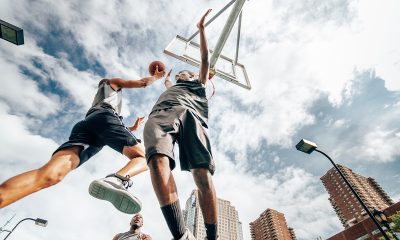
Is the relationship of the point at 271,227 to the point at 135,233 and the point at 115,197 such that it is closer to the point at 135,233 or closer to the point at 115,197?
the point at 135,233

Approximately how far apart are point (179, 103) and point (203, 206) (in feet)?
3.39

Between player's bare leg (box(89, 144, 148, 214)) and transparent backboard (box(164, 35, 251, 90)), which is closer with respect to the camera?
player's bare leg (box(89, 144, 148, 214))

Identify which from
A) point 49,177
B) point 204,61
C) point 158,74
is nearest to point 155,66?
point 158,74

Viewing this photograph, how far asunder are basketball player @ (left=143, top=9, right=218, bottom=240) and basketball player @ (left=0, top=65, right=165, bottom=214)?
1.79 ft

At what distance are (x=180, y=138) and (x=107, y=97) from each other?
144 cm

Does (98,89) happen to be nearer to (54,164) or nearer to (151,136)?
(54,164)

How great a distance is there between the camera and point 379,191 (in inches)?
4523

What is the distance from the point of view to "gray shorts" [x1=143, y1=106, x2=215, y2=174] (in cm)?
183

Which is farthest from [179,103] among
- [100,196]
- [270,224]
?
[270,224]

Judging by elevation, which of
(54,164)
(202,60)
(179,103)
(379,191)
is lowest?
(54,164)

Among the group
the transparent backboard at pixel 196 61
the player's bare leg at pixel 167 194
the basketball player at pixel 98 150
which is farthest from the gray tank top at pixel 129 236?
the transparent backboard at pixel 196 61

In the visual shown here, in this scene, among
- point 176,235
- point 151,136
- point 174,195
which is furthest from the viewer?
point 151,136

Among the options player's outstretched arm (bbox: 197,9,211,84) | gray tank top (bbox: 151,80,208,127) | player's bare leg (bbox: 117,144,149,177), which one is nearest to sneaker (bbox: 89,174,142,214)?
player's bare leg (bbox: 117,144,149,177)

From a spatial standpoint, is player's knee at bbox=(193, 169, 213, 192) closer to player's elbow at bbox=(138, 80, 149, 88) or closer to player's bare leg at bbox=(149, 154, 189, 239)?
player's bare leg at bbox=(149, 154, 189, 239)
